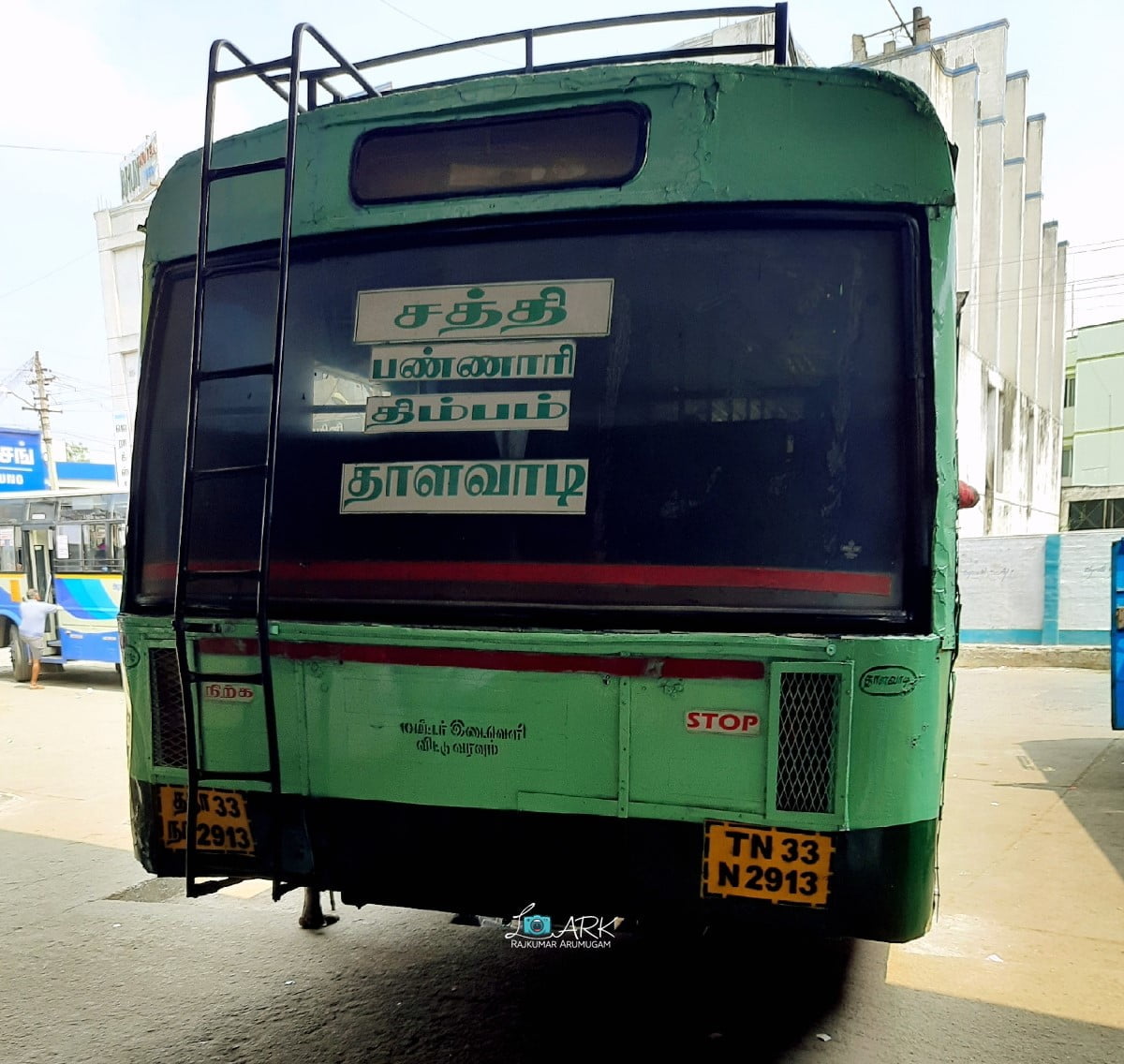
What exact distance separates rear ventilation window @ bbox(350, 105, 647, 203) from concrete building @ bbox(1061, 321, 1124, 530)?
126 feet

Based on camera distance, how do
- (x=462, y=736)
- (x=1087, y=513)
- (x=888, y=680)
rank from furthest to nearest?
(x=1087, y=513) < (x=462, y=736) < (x=888, y=680)

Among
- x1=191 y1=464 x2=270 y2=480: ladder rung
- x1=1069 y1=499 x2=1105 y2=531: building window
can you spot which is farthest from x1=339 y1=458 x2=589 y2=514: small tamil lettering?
x1=1069 y1=499 x2=1105 y2=531: building window

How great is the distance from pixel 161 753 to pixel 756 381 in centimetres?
228

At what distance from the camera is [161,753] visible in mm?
3086

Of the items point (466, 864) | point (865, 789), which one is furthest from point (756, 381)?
point (466, 864)

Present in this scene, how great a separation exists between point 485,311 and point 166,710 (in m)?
1.70

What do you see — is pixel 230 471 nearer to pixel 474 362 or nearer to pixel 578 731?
pixel 474 362

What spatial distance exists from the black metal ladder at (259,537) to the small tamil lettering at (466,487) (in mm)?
290

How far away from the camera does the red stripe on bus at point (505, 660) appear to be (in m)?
2.52

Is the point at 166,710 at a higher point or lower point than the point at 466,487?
lower

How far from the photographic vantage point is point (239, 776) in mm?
2869

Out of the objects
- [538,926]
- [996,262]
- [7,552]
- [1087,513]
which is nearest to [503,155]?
[538,926]

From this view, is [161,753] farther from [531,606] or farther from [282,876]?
[531,606]

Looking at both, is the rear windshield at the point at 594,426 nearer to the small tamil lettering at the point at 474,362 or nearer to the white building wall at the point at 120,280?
the small tamil lettering at the point at 474,362
